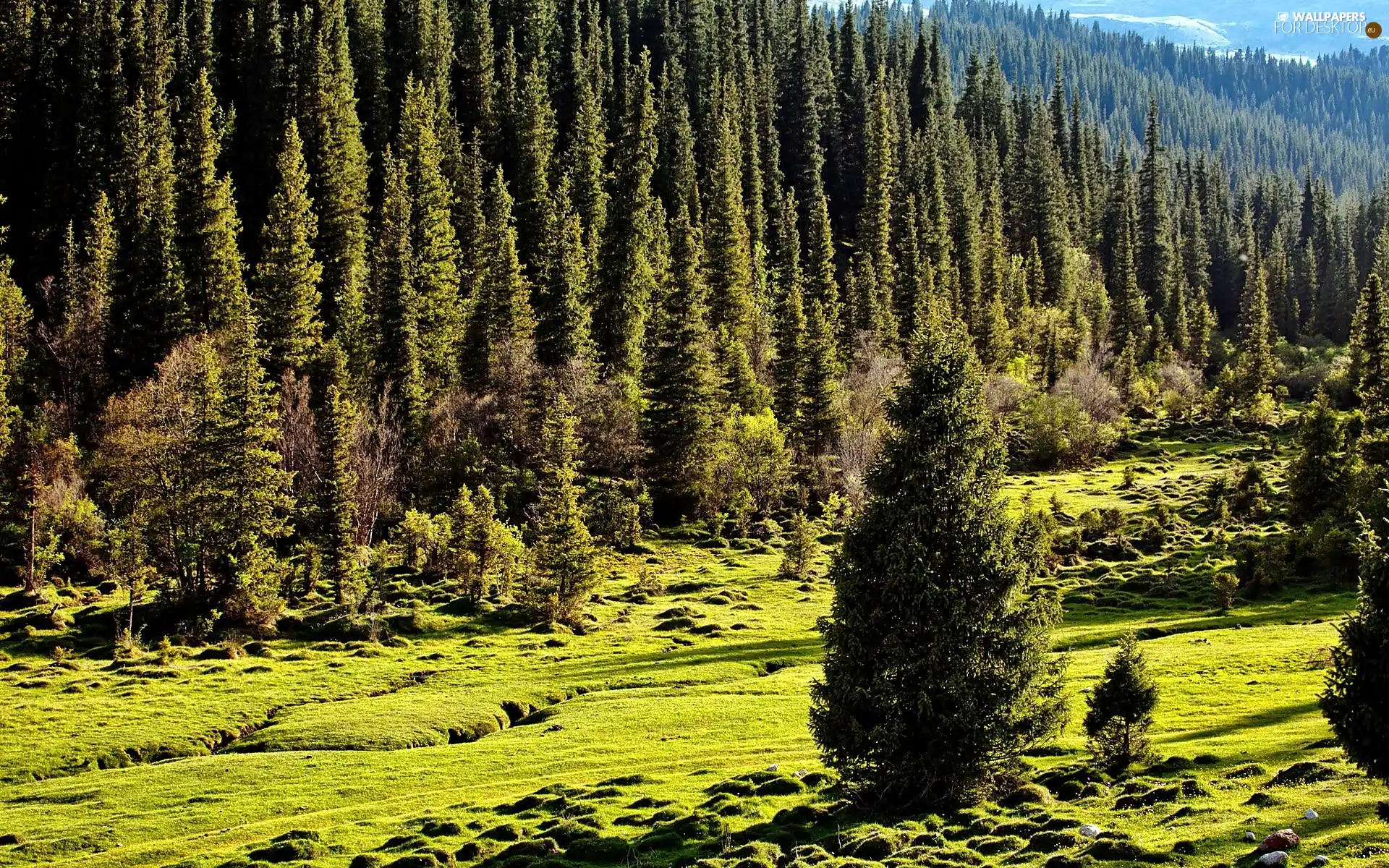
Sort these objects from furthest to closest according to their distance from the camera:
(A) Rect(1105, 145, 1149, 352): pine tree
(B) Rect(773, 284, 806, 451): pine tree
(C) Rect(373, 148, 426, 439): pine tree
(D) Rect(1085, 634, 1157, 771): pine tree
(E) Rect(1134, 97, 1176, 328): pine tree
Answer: (E) Rect(1134, 97, 1176, 328): pine tree, (A) Rect(1105, 145, 1149, 352): pine tree, (B) Rect(773, 284, 806, 451): pine tree, (C) Rect(373, 148, 426, 439): pine tree, (D) Rect(1085, 634, 1157, 771): pine tree

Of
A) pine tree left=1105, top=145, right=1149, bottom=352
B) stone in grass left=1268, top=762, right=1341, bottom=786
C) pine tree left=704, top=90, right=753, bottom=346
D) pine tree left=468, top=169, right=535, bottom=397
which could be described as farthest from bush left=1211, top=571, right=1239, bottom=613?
pine tree left=1105, top=145, right=1149, bottom=352

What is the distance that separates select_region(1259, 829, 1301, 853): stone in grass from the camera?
21.5 m

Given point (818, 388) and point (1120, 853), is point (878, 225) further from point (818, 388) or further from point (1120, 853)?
point (1120, 853)

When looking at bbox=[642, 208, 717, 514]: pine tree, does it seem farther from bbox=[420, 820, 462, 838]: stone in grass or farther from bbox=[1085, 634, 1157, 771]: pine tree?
bbox=[1085, 634, 1157, 771]: pine tree

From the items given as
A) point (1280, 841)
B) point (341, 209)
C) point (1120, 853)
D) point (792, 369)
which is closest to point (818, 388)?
point (792, 369)

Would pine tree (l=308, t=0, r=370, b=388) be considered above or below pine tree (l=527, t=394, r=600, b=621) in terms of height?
above

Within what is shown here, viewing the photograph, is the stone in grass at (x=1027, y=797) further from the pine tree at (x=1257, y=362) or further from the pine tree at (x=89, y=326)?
the pine tree at (x=1257, y=362)

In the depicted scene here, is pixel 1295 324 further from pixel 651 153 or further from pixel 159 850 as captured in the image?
pixel 159 850

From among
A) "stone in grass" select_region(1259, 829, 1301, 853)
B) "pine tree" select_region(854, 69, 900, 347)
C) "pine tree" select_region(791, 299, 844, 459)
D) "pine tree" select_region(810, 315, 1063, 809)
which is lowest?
"stone in grass" select_region(1259, 829, 1301, 853)

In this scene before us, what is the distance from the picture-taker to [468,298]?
10762 centimetres

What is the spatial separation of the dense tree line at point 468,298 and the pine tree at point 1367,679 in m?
13.7

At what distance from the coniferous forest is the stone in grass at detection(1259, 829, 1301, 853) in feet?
3.31

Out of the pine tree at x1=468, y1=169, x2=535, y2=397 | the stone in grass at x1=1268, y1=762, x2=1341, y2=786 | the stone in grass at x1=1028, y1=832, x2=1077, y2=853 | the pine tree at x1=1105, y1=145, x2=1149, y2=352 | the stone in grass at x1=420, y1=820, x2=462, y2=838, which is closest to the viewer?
the stone in grass at x1=1028, y1=832, x2=1077, y2=853

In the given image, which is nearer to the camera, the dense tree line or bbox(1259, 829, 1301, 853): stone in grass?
bbox(1259, 829, 1301, 853): stone in grass
